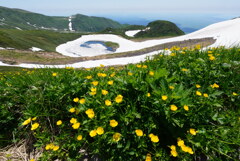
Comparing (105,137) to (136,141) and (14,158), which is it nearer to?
(136,141)

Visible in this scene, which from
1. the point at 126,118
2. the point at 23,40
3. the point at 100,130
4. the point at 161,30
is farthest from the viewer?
the point at 161,30

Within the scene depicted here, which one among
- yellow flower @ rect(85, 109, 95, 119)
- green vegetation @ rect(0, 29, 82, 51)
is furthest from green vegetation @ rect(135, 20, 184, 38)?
yellow flower @ rect(85, 109, 95, 119)

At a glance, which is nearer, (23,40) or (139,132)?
(139,132)

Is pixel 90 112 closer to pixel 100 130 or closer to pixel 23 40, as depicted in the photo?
pixel 100 130

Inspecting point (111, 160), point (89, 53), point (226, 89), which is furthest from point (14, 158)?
point (89, 53)

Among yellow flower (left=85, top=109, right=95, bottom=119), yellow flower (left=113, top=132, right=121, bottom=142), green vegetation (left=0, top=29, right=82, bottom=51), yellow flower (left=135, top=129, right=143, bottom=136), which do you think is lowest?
green vegetation (left=0, top=29, right=82, bottom=51)

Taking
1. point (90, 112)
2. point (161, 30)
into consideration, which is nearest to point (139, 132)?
point (90, 112)

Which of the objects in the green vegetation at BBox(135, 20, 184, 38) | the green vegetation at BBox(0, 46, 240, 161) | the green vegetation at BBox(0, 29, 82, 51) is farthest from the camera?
the green vegetation at BBox(135, 20, 184, 38)

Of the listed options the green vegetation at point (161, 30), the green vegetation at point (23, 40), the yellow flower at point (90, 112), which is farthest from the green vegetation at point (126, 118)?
the green vegetation at point (161, 30)

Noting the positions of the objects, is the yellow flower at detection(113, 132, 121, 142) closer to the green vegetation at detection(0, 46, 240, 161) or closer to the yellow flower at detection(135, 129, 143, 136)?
the green vegetation at detection(0, 46, 240, 161)
